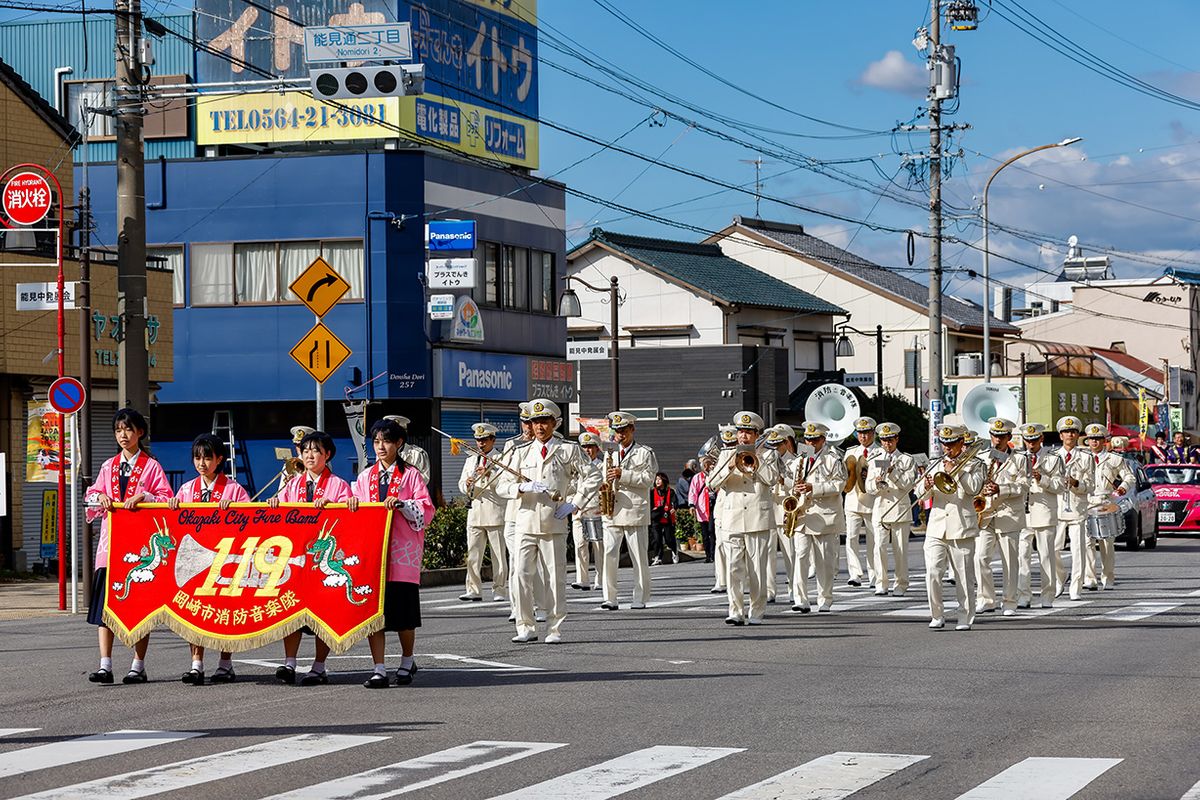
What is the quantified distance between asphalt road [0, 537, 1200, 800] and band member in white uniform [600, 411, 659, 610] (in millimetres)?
2048

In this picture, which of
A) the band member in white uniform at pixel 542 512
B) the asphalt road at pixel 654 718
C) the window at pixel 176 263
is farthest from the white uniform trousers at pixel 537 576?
the window at pixel 176 263

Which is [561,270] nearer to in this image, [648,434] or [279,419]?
[279,419]

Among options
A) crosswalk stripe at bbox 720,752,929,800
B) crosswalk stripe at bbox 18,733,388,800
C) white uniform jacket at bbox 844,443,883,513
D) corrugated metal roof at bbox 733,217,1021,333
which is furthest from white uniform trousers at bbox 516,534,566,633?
corrugated metal roof at bbox 733,217,1021,333

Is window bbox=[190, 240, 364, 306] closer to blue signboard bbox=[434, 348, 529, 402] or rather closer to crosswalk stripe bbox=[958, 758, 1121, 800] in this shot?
blue signboard bbox=[434, 348, 529, 402]

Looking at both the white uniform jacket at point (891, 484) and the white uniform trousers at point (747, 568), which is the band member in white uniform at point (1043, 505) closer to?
the white uniform jacket at point (891, 484)

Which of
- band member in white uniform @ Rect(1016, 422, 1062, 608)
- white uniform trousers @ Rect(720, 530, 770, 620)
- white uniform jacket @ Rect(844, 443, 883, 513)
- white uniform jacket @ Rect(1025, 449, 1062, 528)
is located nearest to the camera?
white uniform trousers @ Rect(720, 530, 770, 620)

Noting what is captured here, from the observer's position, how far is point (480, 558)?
20391 millimetres

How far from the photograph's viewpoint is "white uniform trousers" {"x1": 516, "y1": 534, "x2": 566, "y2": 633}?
14.9 metres

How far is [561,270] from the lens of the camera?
4172 cm

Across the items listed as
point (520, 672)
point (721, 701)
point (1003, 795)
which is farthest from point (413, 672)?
point (1003, 795)

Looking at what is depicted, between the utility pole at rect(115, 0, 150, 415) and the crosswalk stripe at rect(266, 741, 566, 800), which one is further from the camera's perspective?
the utility pole at rect(115, 0, 150, 415)

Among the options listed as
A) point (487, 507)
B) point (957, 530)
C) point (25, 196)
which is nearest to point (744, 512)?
point (957, 530)

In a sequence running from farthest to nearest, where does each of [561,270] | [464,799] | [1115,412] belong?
1. [1115,412]
2. [561,270]
3. [464,799]

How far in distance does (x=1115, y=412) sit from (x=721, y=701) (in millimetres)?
58996
